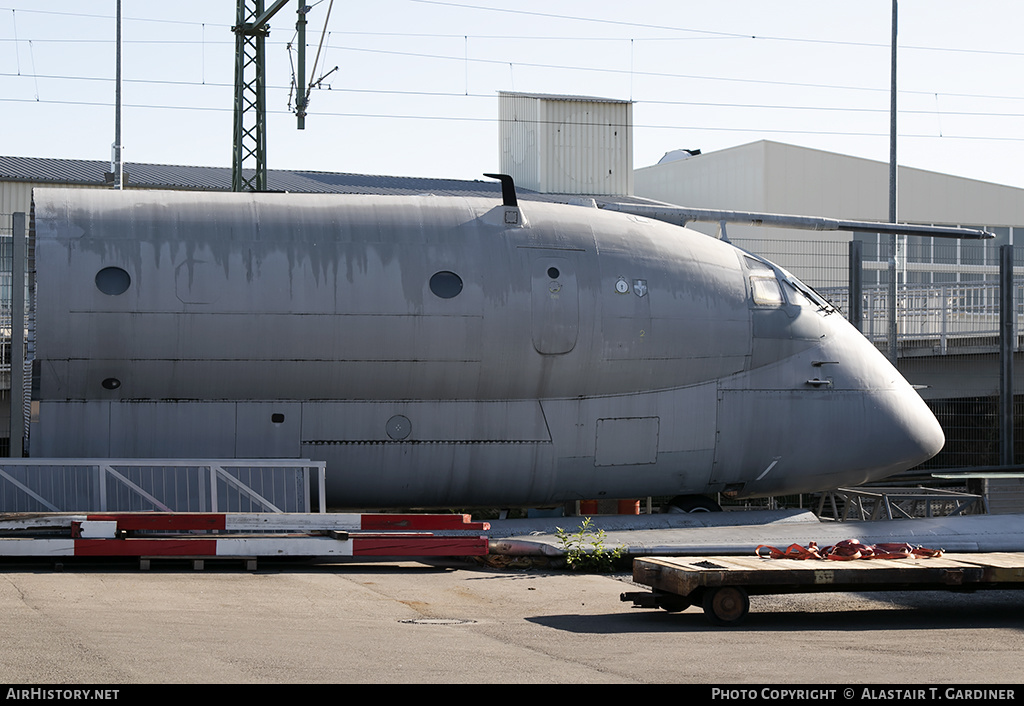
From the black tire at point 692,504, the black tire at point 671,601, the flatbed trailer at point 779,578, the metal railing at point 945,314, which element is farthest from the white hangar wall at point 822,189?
the black tire at point 671,601

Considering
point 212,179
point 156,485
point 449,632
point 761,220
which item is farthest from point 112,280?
point 212,179

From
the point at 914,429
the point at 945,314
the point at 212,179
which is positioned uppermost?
the point at 212,179

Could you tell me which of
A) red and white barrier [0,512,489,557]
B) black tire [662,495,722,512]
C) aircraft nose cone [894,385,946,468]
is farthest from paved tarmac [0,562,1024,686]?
aircraft nose cone [894,385,946,468]

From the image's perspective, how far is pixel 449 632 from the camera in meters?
9.11

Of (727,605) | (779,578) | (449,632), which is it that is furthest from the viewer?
(779,578)

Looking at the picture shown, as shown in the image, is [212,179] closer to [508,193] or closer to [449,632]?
[508,193]

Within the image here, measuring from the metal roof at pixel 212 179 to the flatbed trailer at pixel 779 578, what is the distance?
25.3 m

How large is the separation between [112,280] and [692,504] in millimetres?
7867

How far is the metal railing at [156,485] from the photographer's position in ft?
43.0

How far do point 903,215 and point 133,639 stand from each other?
4449 cm

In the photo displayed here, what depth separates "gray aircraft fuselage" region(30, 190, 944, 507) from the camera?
1373 cm

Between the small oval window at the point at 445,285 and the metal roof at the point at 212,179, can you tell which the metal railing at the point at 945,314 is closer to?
the small oval window at the point at 445,285

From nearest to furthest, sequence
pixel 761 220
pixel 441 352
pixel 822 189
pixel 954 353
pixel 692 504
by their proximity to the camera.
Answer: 1. pixel 441 352
2. pixel 692 504
3. pixel 761 220
4. pixel 954 353
5. pixel 822 189
